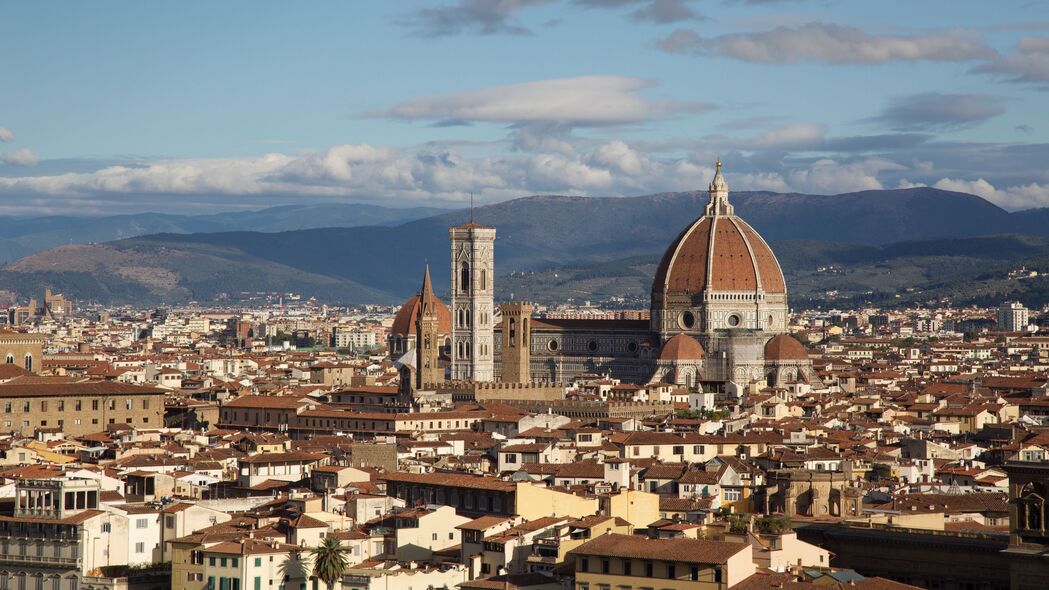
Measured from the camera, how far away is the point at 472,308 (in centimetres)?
15338

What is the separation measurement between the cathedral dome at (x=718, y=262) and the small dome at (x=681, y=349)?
7382 millimetres

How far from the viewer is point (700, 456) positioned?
75438 mm

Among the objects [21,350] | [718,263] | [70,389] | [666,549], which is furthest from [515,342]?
[666,549]

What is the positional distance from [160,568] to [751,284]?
100914 millimetres

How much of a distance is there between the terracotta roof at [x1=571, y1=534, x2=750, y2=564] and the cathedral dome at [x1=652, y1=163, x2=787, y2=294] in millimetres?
105344

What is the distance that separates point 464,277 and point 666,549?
111 metres

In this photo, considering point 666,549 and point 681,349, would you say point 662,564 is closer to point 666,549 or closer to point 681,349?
point 666,549

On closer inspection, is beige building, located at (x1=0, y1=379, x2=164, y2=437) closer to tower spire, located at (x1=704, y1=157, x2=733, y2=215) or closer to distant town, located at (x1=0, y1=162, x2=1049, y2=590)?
distant town, located at (x1=0, y1=162, x2=1049, y2=590)

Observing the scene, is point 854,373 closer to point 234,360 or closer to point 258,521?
point 234,360

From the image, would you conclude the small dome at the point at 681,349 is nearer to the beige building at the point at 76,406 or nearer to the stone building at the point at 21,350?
the stone building at the point at 21,350

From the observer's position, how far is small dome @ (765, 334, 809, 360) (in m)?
143

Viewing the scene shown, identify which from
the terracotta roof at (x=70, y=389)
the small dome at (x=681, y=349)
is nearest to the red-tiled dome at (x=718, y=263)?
the small dome at (x=681, y=349)

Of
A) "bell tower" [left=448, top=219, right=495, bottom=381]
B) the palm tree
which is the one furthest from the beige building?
"bell tower" [left=448, top=219, right=495, bottom=381]

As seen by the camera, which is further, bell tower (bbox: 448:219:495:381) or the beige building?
bell tower (bbox: 448:219:495:381)
